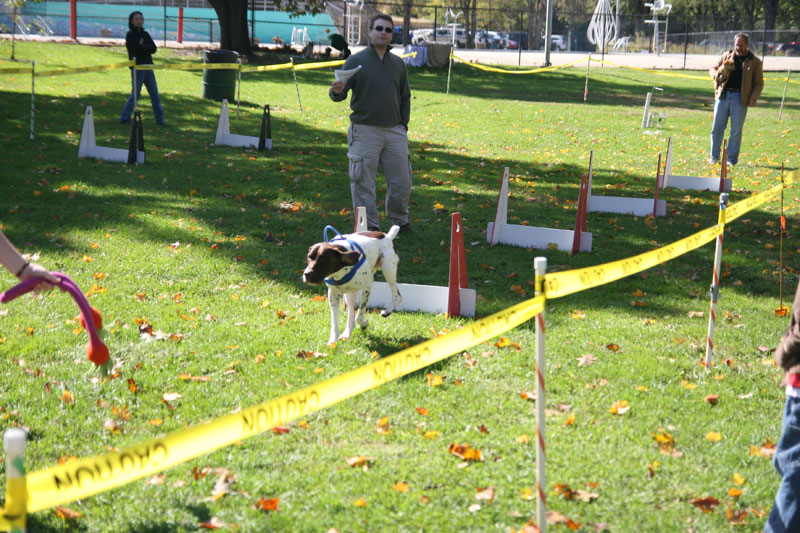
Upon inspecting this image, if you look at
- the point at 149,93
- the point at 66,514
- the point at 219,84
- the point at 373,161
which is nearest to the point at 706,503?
the point at 66,514

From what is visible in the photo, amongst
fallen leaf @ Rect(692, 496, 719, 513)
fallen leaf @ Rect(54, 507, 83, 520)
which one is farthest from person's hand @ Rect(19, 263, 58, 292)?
fallen leaf @ Rect(692, 496, 719, 513)

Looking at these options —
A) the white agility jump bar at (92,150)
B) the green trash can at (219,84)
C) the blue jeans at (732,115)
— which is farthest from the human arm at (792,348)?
the green trash can at (219,84)

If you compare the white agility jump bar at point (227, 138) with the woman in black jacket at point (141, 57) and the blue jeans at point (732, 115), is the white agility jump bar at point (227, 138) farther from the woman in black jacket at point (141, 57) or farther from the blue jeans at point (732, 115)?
the blue jeans at point (732, 115)

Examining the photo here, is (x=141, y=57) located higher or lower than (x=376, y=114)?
higher

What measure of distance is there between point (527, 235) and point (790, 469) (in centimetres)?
597

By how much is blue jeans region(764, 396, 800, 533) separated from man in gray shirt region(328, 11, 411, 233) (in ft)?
19.3

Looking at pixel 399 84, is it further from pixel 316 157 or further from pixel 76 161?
pixel 76 161

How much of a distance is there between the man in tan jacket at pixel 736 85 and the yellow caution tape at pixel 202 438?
12.3 meters

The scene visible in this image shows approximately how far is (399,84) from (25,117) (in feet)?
32.6

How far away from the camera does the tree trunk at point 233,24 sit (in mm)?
27422

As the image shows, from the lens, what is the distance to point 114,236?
8.89m

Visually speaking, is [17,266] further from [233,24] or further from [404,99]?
[233,24]

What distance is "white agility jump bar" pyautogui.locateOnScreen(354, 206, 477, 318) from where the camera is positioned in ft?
21.1

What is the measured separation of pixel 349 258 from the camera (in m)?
5.45
